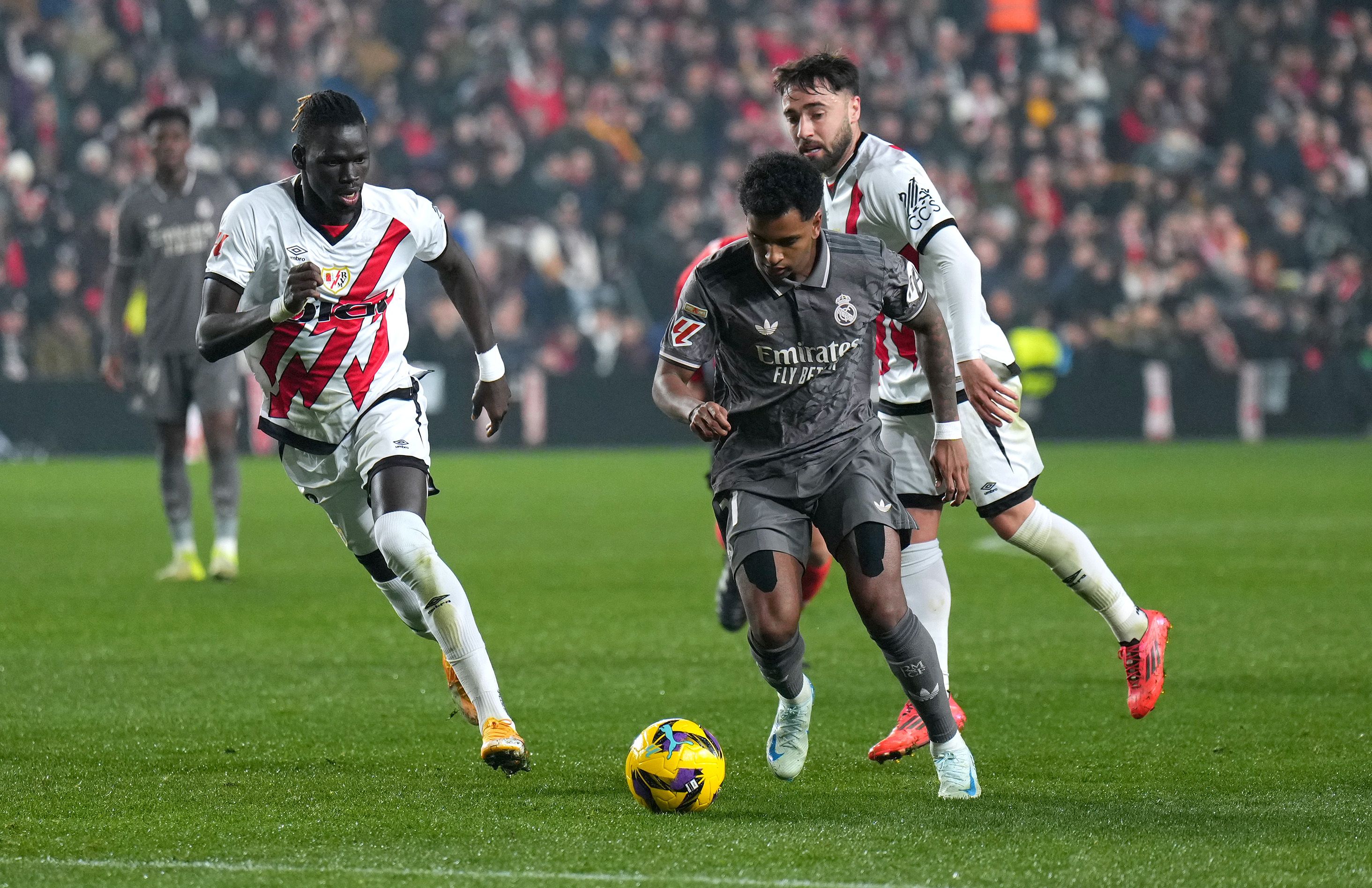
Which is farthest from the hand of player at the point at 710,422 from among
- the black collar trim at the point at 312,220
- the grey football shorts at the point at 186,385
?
the grey football shorts at the point at 186,385

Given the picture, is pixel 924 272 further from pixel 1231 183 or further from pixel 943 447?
pixel 1231 183

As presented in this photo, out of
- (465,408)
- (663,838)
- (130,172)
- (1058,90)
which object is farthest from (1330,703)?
(1058,90)

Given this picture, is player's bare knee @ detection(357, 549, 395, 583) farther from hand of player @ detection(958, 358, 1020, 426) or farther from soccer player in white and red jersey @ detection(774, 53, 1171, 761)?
hand of player @ detection(958, 358, 1020, 426)

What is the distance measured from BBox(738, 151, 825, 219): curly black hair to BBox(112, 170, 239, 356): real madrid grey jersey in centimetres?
595

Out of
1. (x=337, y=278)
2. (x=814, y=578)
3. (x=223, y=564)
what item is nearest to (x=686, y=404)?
(x=337, y=278)

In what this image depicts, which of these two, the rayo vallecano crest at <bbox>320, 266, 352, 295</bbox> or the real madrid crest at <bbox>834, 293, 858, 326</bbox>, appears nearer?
the real madrid crest at <bbox>834, 293, 858, 326</bbox>

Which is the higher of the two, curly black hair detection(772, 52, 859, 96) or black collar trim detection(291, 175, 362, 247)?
curly black hair detection(772, 52, 859, 96)

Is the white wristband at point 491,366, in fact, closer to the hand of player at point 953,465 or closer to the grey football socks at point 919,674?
the hand of player at point 953,465

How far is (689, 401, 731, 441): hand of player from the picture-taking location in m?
4.65

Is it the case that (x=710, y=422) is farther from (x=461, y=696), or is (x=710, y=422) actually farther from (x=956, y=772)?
(x=461, y=696)

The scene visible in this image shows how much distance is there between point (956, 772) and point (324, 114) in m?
2.60

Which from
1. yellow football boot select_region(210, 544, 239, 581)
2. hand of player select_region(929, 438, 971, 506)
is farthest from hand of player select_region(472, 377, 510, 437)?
yellow football boot select_region(210, 544, 239, 581)

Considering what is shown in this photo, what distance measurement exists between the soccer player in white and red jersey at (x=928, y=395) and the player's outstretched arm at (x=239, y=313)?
159 centimetres

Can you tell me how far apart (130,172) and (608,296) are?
224 inches
